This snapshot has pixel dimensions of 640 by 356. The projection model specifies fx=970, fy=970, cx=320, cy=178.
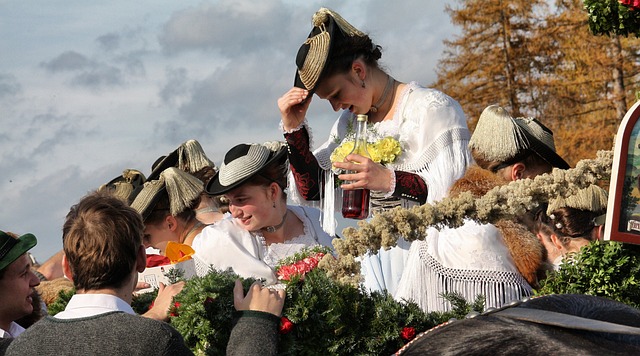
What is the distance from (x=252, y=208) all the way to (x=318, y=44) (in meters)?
0.96

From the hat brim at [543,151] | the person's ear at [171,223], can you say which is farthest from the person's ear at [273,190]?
the hat brim at [543,151]

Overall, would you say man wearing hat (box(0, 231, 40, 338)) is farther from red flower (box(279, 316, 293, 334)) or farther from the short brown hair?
red flower (box(279, 316, 293, 334))

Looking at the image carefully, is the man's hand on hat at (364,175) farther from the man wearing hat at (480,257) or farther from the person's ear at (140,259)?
the person's ear at (140,259)

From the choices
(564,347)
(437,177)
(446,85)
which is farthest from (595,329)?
(446,85)

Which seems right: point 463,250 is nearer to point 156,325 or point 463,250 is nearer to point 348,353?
point 348,353

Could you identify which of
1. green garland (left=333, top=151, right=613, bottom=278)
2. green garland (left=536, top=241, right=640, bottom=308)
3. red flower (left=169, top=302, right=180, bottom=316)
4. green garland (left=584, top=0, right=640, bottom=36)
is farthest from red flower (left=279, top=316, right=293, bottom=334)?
green garland (left=584, top=0, right=640, bottom=36)


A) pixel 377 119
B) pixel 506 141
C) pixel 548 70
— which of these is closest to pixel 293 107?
pixel 377 119

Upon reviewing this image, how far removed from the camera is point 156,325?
2869 millimetres

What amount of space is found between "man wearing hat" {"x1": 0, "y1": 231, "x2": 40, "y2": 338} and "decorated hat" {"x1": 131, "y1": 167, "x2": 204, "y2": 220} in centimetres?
201

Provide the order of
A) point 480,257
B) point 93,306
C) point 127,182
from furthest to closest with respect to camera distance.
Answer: point 127,182, point 480,257, point 93,306

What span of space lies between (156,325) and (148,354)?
0.33 feet

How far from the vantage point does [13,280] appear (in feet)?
13.3

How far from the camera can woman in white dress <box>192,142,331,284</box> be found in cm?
498

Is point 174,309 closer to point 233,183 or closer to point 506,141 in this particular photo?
point 233,183
